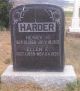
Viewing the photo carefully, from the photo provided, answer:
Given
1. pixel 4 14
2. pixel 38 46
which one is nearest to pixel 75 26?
pixel 4 14

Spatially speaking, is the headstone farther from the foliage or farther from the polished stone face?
the foliage

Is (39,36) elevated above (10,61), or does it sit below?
above

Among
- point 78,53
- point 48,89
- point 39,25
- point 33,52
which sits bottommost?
point 78,53

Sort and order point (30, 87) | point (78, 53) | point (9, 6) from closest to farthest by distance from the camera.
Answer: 1. point (30, 87)
2. point (78, 53)
3. point (9, 6)

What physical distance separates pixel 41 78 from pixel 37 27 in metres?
0.89

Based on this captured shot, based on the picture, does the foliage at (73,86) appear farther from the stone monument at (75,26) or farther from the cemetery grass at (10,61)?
the stone monument at (75,26)

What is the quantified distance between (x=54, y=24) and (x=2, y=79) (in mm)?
1302

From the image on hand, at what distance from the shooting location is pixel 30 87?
287 inches

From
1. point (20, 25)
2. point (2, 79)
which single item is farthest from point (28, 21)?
point (2, 79)

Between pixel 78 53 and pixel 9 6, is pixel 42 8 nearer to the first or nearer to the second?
pixel 78 53

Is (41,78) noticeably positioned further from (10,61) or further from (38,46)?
(10,61)

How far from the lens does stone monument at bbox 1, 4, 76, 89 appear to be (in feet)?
24.3

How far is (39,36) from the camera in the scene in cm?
752

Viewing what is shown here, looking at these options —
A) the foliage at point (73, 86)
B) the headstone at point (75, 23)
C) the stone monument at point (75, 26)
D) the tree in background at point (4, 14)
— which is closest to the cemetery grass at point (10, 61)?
the foliage at point (73, 86)
